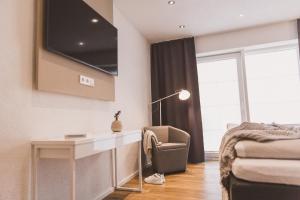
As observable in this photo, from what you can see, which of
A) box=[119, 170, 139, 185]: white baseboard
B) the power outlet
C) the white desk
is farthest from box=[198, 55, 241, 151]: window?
the white desk

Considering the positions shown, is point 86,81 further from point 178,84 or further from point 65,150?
point 178,84

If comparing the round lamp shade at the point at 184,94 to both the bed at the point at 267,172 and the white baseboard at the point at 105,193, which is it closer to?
the white baseboard at the point at 105,193

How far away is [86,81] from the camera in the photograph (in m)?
2.21

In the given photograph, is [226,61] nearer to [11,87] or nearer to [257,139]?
[257,139]

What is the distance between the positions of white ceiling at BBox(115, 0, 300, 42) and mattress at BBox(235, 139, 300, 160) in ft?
7.39

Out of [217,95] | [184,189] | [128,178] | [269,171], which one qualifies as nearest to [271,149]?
[269,171]

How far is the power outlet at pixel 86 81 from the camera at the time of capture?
2.13 metres

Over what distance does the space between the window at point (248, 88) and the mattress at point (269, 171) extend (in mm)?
2979

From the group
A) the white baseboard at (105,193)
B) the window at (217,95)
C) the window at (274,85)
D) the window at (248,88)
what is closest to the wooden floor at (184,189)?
the white baseboard at (105,193)

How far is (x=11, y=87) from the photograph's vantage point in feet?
4.85

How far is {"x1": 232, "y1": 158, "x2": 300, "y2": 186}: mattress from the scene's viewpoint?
1269mm

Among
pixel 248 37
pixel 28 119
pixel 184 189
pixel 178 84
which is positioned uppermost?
pixel 248 37

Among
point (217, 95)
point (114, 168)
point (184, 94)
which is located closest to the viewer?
point (114, 168)

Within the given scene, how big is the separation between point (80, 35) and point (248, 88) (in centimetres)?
340
